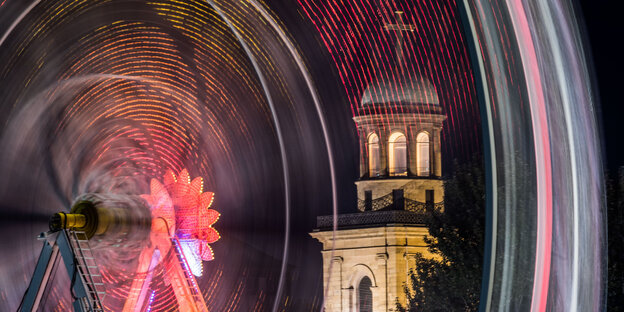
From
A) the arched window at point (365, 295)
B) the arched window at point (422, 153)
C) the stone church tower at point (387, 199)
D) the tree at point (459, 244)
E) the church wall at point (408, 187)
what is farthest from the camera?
the arched window at point (422, 153)

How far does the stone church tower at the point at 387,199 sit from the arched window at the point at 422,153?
13 mm

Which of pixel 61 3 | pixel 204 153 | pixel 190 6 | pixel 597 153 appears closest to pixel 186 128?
pixel 204 153

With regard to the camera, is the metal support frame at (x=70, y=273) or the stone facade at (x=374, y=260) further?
the stone facade at (x=374, y=260)

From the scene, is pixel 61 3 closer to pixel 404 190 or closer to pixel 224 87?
pixel 224 87

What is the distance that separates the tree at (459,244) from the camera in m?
64.9

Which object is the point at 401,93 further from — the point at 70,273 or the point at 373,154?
the point at 70,273

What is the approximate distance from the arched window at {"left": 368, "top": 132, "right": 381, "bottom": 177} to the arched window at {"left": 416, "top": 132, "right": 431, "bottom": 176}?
8.47 feet

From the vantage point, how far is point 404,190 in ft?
315

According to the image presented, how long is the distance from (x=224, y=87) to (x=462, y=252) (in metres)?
26.3

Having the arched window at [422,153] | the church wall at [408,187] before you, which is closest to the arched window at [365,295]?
the church wall at [408,187]

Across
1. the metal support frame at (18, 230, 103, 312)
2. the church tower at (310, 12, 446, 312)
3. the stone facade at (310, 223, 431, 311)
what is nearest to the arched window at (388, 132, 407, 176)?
the church tower at (310, 12, 446, 312)

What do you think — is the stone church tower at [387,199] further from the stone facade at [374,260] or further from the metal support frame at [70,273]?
the metal support frame at [70,273]

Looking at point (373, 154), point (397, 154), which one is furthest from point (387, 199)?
point (397, 154)

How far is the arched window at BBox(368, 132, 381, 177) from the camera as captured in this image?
97438mm
